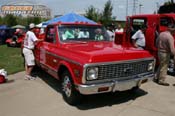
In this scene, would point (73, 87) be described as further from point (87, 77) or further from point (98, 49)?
point (98, 49)

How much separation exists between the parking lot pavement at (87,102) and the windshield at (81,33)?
149cm

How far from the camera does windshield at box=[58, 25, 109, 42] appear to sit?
706cm

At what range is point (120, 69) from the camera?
5.76m

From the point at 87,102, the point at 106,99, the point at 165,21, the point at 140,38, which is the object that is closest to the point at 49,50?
the point at 87,102

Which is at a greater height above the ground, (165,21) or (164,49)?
(165,21)

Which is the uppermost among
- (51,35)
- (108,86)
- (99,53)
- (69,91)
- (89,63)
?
(51,35)

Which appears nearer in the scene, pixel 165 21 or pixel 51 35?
pixel 51 35

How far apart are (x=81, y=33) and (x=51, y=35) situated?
3.16 ft

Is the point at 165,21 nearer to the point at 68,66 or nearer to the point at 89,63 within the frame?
the point at 68,66

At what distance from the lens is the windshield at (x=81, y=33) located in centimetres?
706

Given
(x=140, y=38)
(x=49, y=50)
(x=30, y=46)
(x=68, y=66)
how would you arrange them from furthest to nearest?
(x=140, y=38), (x=30, y=46), (x=49, y=50), (x=68, y=66)

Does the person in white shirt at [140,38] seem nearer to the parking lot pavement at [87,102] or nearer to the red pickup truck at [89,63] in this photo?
the parking lot pavement at [87,102]

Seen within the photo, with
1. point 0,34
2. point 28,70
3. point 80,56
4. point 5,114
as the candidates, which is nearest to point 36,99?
point 5,114

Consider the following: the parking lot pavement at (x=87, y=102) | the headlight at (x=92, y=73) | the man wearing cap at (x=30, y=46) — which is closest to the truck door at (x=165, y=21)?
the parking lot pavement at (x=87, y=102)
